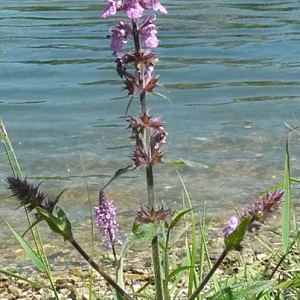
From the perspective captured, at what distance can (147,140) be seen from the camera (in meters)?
1.95

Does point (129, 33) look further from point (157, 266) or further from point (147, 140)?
point (157, 266)

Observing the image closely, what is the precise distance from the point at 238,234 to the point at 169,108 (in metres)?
5.25

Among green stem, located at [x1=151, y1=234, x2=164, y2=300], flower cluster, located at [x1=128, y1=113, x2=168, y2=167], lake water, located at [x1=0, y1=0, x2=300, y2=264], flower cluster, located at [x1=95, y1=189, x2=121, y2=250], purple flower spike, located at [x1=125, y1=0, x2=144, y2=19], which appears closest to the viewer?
purple flower spike, located at [x1=125, y1=0, x2=144, y2=19]

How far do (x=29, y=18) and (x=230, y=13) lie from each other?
3.32m

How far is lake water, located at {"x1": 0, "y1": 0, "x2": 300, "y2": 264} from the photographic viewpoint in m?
5.11

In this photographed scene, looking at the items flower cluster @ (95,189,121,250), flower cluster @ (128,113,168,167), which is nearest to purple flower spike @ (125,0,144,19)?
flower cluster @ (128,113,168,167)

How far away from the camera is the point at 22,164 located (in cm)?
562

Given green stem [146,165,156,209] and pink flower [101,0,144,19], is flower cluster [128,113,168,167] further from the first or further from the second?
pink flower [101,0,144,19]

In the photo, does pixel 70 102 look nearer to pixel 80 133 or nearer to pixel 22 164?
pixel 80 133

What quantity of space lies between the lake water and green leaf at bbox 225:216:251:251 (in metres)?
0.20

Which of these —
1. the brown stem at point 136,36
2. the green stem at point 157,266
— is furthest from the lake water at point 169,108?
the brown stem at point 136,36

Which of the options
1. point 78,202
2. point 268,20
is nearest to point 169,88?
point 78,202

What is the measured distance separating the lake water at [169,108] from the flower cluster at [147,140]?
11 cm

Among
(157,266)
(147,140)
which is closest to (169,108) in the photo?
(157,266)
